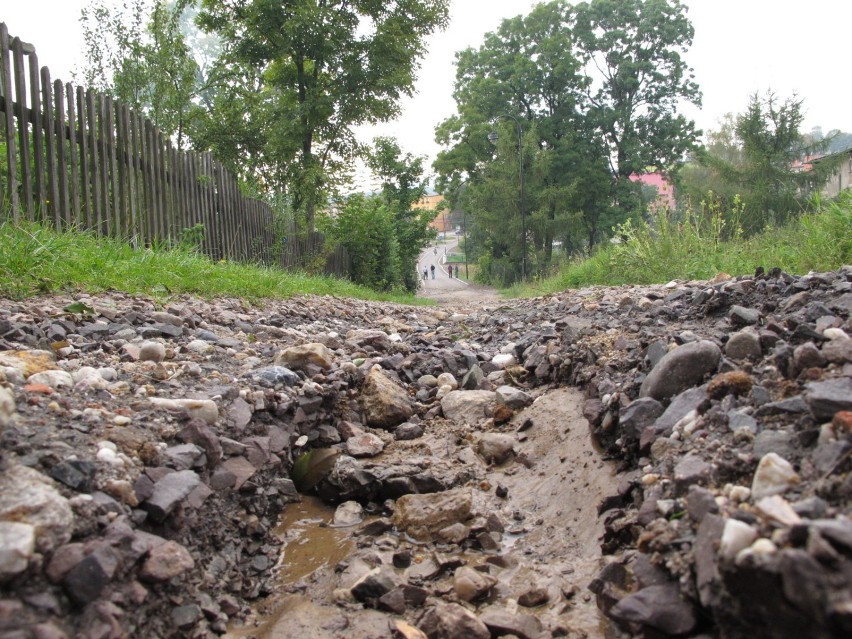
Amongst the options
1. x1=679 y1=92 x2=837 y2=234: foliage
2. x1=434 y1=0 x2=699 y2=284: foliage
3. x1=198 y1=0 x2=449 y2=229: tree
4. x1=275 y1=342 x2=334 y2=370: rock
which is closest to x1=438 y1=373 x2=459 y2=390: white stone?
x1=275 y1=342 x2=334 y2=370: rock

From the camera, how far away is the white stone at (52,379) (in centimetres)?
215

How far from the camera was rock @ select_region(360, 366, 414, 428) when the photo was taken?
327cm

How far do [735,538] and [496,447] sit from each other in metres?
1.70

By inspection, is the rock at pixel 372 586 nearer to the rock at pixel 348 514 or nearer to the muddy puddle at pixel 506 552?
the muddy puddle at pixel 506 552

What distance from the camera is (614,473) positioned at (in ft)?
7.45

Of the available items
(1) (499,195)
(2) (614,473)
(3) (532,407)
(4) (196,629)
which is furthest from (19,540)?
(1) (499,195)

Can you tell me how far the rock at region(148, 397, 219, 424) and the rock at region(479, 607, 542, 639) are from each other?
1.23 metres

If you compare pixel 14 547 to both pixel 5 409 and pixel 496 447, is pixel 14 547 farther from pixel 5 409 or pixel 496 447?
pixel 496 447

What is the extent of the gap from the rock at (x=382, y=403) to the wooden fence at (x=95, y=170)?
311cm

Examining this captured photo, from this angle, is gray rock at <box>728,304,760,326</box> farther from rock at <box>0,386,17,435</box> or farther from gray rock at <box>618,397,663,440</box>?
rock at <box>0,386,17,435</box>

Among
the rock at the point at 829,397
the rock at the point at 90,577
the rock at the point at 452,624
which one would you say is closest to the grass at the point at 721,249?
the rock at the point at 829,397

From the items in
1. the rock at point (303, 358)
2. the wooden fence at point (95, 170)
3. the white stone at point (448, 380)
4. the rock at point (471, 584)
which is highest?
the wooden fence at point (95, 170)

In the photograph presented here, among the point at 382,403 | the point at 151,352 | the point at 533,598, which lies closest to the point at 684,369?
the point at 533,598

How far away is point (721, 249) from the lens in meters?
8.77
